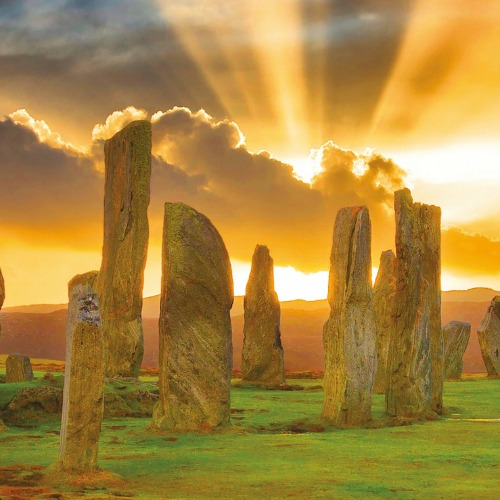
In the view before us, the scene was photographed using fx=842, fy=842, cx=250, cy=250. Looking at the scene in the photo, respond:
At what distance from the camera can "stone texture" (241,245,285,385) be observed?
31906mm

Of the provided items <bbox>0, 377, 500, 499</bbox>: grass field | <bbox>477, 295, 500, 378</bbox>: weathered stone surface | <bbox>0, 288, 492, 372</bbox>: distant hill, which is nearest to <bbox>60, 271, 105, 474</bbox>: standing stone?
<bbox>0, 377, 500, 499</bbox>: grass field

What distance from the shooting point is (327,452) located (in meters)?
14.9

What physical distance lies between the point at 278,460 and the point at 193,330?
4.31 meters

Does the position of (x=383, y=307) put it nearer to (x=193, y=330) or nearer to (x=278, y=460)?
(x=193, y=330)

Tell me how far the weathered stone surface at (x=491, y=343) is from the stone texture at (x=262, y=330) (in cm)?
1162

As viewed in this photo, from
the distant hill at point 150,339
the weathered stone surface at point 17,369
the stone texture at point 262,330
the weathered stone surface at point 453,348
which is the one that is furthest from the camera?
the distant hill at point 150,339

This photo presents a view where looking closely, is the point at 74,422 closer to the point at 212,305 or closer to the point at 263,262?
the point at 212,305

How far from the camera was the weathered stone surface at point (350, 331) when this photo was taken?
1930 cm

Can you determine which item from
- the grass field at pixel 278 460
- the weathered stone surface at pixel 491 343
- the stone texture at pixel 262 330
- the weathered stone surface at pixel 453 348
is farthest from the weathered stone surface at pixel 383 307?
the weathered stone surface at pixel 491 343

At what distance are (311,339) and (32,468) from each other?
70.0 m

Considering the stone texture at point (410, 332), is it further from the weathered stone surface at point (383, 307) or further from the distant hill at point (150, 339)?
the distant hill at point (150, 339)

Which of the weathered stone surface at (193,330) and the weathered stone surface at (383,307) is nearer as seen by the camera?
the weathered stone surface at (193,330)

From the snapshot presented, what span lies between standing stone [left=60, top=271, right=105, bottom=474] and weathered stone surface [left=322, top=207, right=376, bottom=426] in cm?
832

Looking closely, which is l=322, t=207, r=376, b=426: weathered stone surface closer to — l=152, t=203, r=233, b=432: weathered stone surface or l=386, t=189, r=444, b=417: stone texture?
l=386, t=189, r=444, b=417: stone texture
